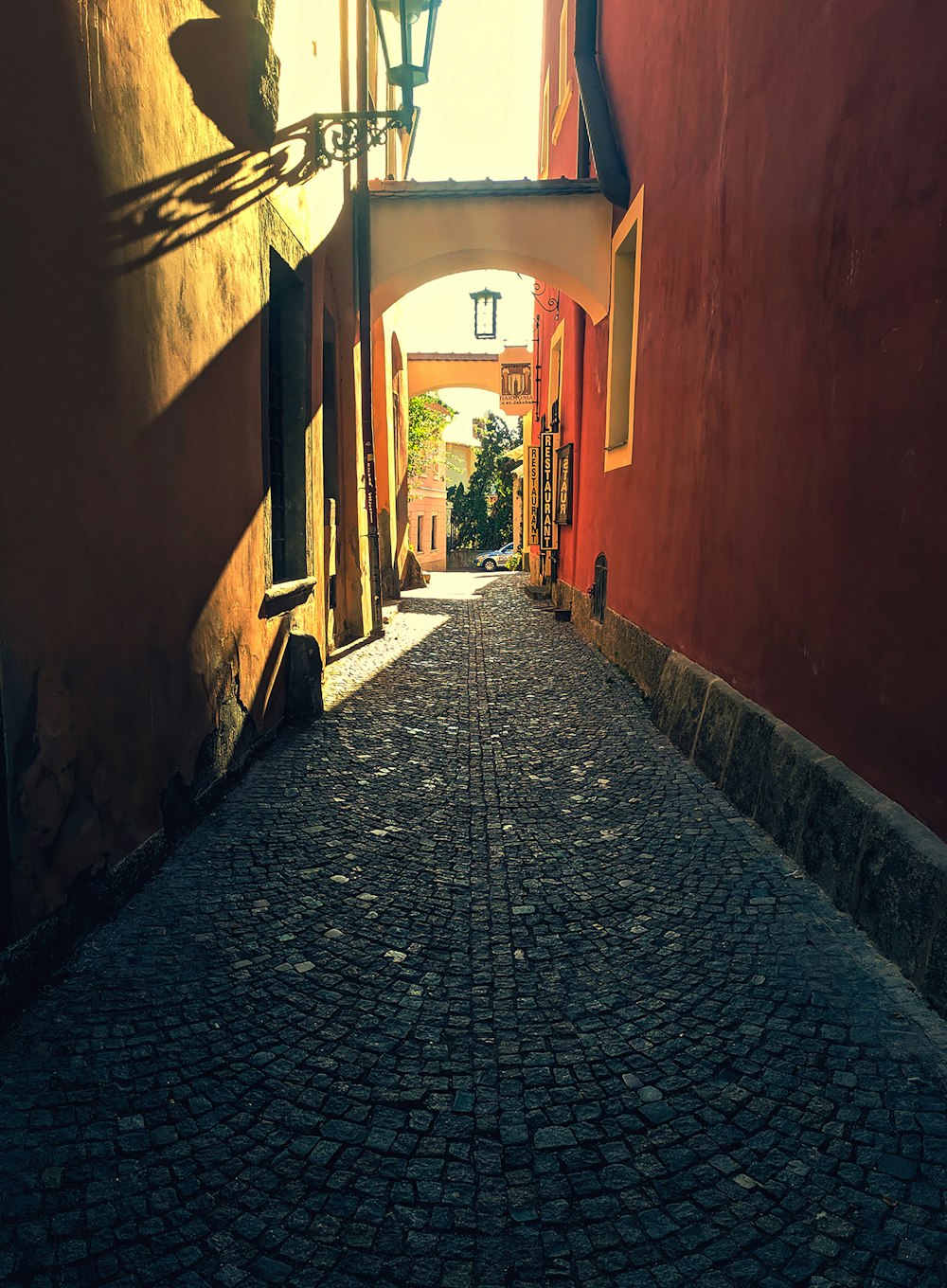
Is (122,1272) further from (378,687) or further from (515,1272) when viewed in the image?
(378,687)

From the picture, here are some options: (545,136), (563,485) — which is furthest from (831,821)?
(545,136)

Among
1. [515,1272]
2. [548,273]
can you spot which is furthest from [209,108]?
[548,273]

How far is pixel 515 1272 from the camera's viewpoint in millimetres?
1561

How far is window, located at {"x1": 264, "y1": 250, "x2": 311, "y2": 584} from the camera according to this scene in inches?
255

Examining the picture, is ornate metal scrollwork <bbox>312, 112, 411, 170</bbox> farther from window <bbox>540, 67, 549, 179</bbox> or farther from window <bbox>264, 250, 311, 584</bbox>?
window <bbox>540, 67, 549, 179</bbox>

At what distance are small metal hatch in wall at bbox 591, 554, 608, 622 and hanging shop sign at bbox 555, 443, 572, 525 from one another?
2633 mm

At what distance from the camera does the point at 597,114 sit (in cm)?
880

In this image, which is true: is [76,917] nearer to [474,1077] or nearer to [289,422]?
[474,1077]

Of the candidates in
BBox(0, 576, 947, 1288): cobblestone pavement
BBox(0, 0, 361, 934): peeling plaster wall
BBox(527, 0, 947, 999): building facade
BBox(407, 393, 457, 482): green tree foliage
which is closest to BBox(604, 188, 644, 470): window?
BBox(527, 0, 947, 999): building facade

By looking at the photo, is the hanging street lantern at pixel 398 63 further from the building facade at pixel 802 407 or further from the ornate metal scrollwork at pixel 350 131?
the building facade at pixel 802 407

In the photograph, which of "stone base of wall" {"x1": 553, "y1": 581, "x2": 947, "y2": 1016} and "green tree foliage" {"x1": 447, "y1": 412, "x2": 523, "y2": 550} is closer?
"stone base of wall" {"x1": 553, "y1": 581, "x2": 947, "y2": 1016}

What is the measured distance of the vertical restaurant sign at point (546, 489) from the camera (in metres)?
13.9

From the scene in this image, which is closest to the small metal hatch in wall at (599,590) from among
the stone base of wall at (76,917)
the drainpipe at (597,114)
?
the drainpipe at (597,114)

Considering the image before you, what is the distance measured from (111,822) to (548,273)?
29.5 ft
